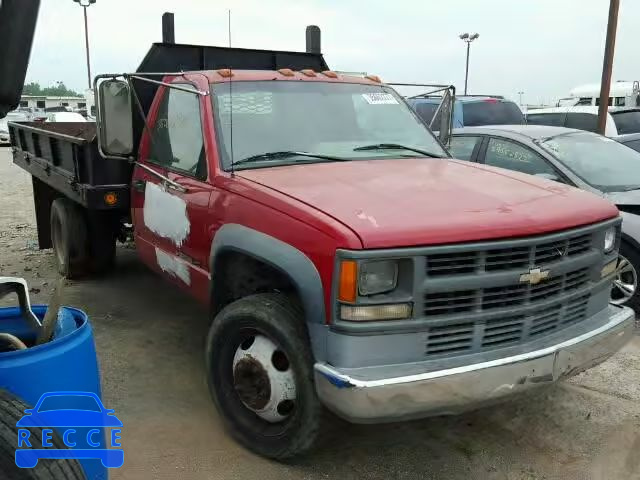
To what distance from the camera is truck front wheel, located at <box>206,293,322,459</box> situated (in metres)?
2.92

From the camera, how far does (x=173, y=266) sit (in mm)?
4227

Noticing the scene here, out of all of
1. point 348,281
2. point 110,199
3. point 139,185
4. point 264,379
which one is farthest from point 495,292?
point 110,199

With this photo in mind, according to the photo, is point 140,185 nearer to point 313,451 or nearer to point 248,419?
point 248,419

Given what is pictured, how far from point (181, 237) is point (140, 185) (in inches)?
33.5

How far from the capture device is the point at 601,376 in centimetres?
431

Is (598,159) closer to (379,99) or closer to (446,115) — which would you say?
(446,115)

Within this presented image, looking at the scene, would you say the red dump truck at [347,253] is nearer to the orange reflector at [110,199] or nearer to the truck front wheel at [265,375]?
the truck front wheel at [265,375]

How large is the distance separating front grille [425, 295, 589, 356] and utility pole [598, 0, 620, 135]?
26.0ft

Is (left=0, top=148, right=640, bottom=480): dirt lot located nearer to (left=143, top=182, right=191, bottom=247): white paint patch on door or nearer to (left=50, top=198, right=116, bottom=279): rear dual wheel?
(left=143, top=182, right=191, bottom=247): white paint patch on door

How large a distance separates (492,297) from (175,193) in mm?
2209

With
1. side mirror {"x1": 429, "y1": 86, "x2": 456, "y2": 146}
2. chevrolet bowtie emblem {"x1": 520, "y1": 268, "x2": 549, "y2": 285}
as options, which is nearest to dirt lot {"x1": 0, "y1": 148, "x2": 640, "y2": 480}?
chevrolet bowtie emblem {"x1": 520, "y1": 268, "x2": 549, "y2": 285}

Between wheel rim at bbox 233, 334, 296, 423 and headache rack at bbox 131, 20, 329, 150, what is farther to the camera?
headache rack at bbox 131, 20, 329, 150

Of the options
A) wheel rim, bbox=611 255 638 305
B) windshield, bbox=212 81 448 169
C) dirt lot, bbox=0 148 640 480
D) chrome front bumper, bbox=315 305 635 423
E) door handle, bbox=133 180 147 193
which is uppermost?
windshield, bbox=212 81 448 169

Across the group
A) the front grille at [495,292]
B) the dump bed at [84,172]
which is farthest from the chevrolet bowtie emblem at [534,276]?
the dump bed at [84,172]
